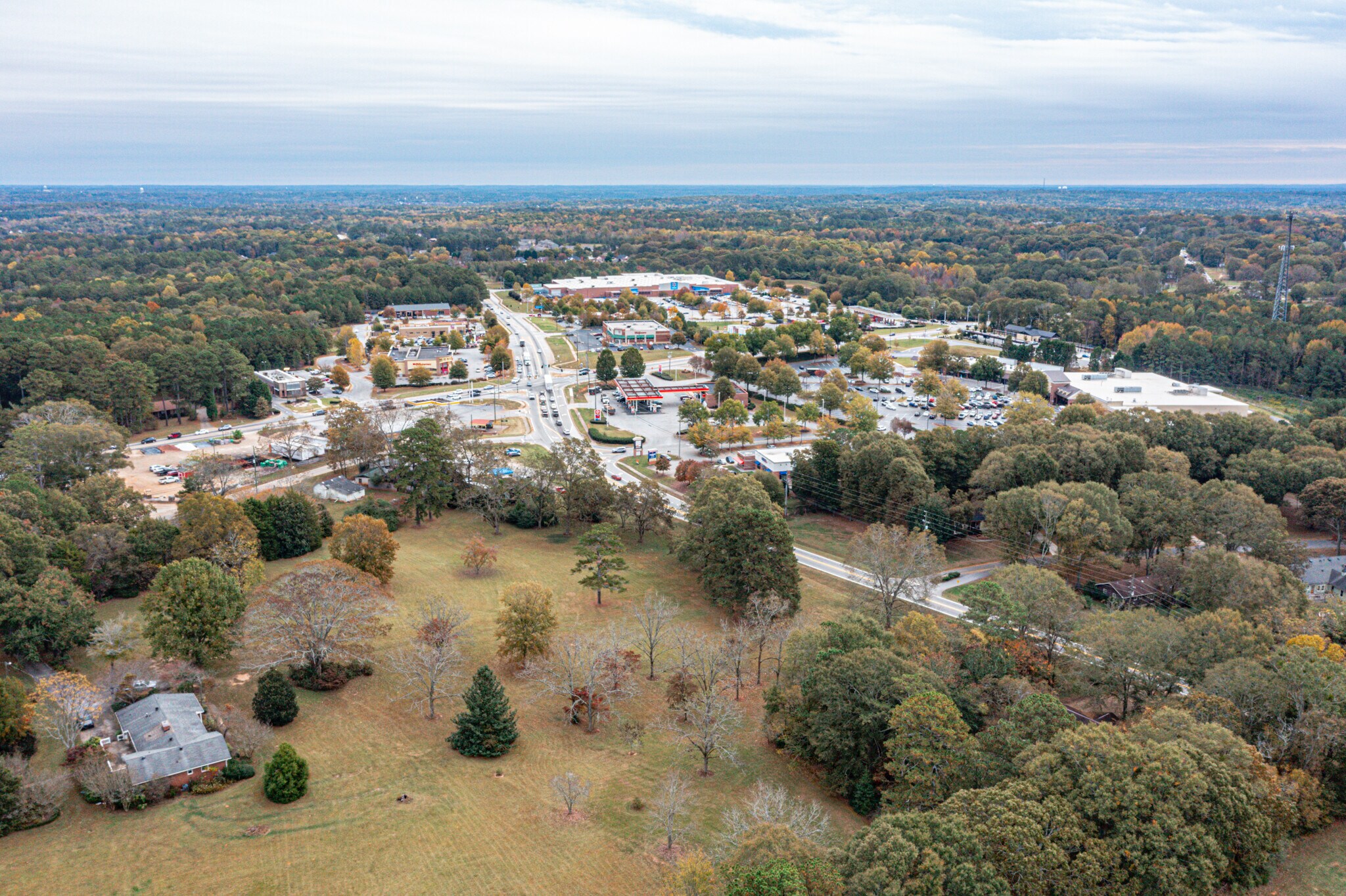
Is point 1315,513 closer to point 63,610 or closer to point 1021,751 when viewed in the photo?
point 1021,751

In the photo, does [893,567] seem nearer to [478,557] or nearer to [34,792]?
[478,557]

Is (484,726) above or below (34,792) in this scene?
below

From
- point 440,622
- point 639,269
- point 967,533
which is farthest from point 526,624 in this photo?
point 639,269

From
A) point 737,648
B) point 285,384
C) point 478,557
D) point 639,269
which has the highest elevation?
point 639,269

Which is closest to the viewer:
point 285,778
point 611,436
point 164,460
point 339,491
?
point 285,778

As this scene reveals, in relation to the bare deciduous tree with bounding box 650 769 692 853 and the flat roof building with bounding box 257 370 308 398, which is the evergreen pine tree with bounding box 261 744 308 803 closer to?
the bare deciduous tree with bounding box 650 769 692 853

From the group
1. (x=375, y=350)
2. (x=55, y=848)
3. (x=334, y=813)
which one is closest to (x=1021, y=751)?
(x=334, y=813)
